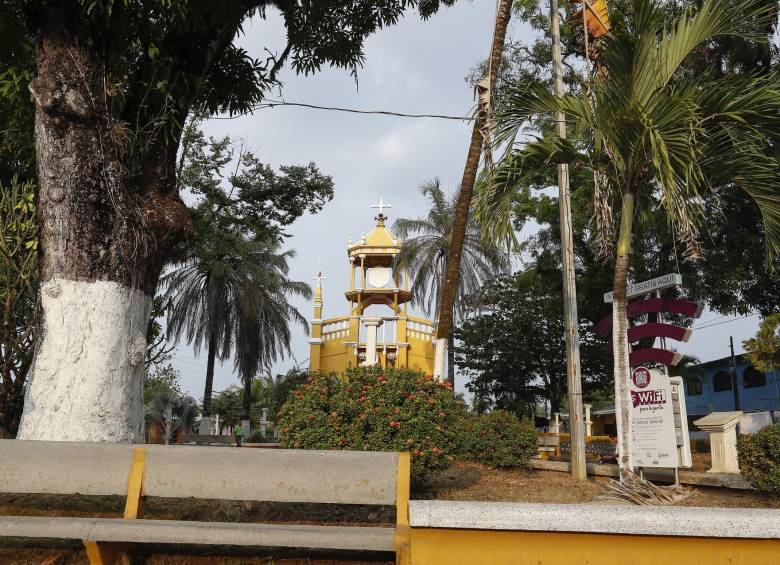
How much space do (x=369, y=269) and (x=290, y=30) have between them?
21.1 metres

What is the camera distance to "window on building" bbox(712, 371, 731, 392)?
46.2 metres

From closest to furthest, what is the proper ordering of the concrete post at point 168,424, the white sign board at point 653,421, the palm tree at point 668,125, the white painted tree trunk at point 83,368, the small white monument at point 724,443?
the white painted tree trunk at point 83,368
the palm tree at point 668,125
the white sign board at point 653,421
the small white monument at point 724,443
the concrete post at point 168,424

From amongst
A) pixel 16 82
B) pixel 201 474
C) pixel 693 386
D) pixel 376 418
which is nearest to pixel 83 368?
pixel 201 474

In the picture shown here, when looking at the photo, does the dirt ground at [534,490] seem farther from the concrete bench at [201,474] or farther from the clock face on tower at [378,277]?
the clock face on tower at [378,277]

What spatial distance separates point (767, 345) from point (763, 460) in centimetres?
1017

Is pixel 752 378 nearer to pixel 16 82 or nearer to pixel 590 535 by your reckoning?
pixel 590 535

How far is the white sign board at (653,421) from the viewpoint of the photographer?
8.73 metres

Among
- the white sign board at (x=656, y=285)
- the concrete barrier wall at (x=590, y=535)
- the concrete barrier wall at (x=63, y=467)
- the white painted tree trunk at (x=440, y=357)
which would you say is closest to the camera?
the concrete barrier wall at (x=590, y=535)

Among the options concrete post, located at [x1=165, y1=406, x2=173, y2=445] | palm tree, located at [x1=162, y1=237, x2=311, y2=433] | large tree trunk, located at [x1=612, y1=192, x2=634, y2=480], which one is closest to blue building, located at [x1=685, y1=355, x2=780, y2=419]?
palm tree, located at [x1=162, y1=237, x2=311, y2=433]

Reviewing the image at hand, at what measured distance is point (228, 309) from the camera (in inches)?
1195

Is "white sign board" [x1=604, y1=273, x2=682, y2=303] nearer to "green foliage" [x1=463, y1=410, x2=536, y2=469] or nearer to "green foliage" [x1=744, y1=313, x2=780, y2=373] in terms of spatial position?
"green foliage" [x1=463, y1=410, x2=536, y2=469]

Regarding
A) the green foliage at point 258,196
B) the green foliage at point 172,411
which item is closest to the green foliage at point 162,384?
the green foliage at point 172,411

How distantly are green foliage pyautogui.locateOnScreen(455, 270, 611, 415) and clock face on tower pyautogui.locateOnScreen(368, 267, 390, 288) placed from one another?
16.6 feet

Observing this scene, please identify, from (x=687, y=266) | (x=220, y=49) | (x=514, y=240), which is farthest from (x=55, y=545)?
(x=687, y=266)
